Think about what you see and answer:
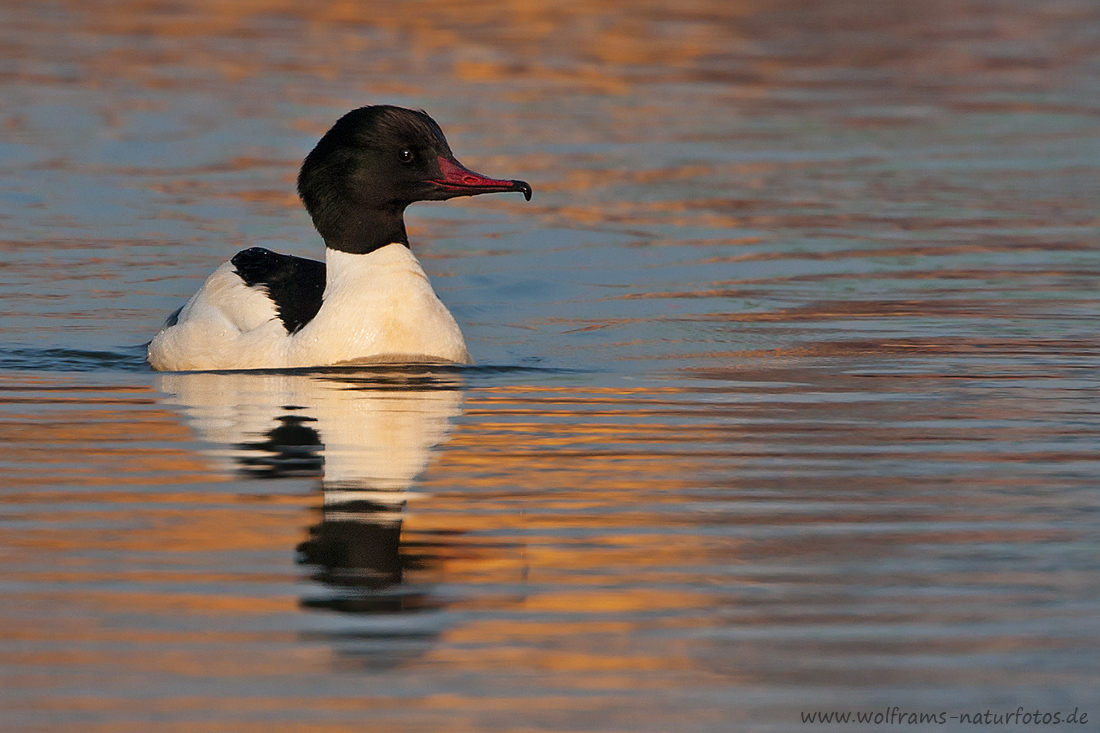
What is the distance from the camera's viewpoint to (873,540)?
19.7 feet

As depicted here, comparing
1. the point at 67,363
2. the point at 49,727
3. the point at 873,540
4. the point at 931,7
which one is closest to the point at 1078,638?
the point at 873,540

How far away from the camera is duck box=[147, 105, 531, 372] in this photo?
9109 mm

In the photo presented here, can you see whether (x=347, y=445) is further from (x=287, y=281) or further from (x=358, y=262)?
(x=287, y=281)

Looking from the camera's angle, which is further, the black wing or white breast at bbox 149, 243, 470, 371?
the black wing

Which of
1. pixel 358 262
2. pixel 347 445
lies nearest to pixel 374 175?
pixel 358 262

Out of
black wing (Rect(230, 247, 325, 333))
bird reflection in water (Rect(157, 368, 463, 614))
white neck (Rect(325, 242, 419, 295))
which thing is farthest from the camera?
black wing (Rect(230, 247, 325, 333))

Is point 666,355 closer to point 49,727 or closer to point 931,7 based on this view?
point 49,727

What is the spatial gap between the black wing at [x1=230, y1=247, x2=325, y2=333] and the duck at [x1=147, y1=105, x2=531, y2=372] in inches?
0.5

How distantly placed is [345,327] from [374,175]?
2.55ft

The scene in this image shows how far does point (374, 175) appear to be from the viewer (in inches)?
365

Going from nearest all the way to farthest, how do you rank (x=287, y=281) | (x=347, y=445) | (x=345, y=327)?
(x=347, y=445), (x=345, y=327), (x=287, y=281)

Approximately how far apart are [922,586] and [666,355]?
456cm

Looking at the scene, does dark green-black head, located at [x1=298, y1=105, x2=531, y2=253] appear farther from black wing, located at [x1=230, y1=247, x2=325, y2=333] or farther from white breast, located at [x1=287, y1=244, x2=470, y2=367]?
black wing, located at [x1=230, y1=247, x2=325, y2=333]

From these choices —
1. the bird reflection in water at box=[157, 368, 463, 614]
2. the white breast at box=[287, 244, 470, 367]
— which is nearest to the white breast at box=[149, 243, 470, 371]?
the white breast at box=[287, 244, 470, 367]
